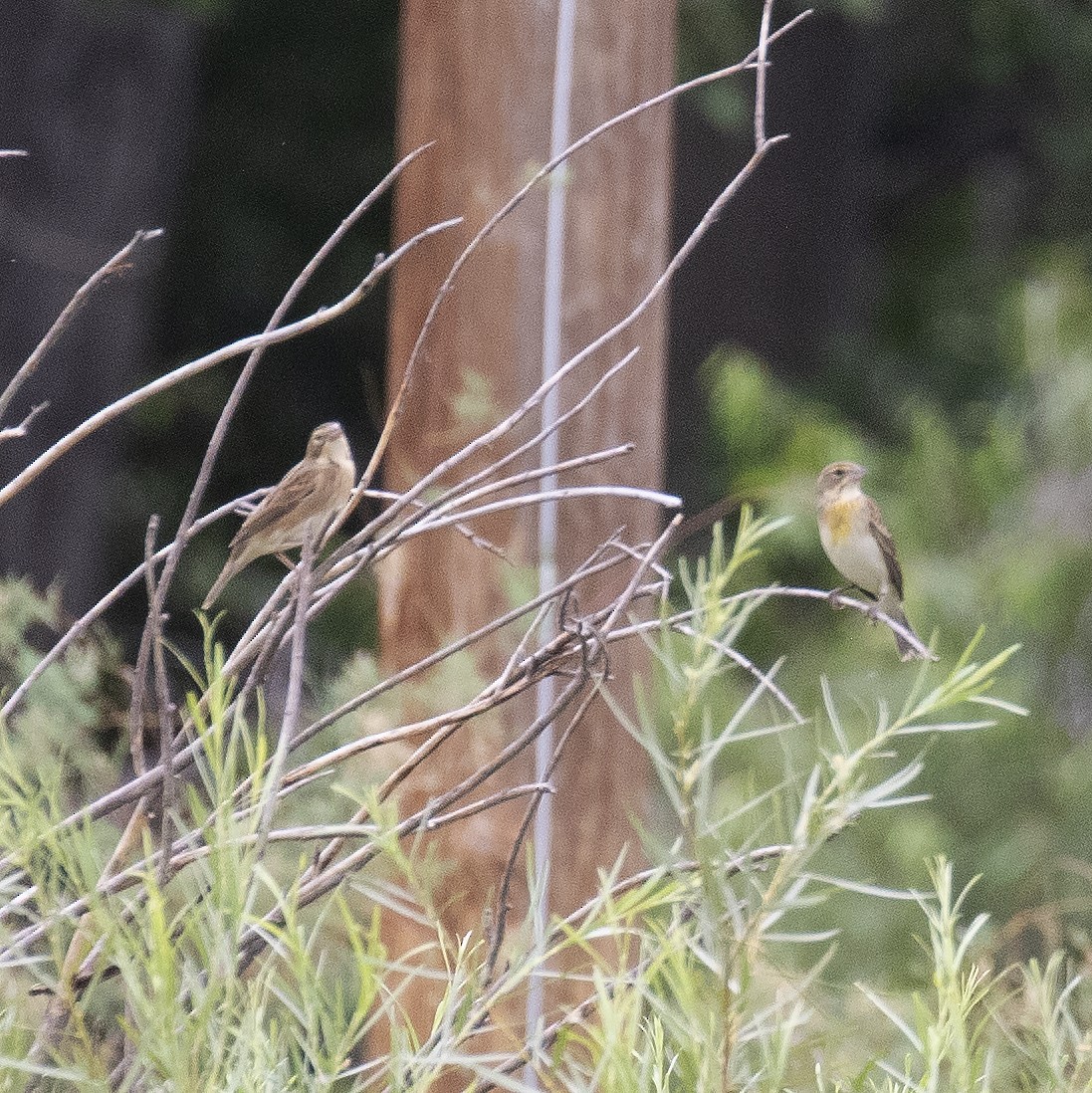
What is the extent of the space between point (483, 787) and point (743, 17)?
3.76 metres

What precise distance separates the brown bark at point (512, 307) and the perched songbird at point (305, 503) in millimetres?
369

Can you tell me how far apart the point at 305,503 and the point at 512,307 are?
0.62m

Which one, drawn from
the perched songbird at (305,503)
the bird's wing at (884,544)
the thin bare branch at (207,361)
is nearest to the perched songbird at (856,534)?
the bird's wing at (884,544)

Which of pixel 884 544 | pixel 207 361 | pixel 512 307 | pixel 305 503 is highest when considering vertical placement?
pixel 207 361

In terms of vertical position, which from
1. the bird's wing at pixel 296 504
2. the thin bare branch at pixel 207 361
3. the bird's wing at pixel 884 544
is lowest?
the bird's wing at pixel 884 544

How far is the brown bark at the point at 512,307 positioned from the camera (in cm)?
281

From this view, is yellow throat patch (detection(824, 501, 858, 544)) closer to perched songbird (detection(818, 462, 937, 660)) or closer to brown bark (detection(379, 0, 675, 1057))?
perched songbird (detection(818, 462, 937, 660))

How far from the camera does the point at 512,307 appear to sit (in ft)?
9.23

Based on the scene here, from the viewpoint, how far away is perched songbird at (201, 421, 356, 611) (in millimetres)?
2289

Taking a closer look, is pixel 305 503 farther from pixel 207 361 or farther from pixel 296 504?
pixel 207 361

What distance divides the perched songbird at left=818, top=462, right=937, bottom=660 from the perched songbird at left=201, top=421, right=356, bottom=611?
908 millimetres

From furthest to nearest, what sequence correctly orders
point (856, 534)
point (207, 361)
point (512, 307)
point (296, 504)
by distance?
Result: point (856, 534), point (512, 307), point (296, 504), point (207, 361)

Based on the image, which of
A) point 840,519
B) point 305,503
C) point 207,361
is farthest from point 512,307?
point 207,361

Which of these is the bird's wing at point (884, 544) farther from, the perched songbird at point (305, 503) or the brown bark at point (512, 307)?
the perched songbird at point (305, 503)
